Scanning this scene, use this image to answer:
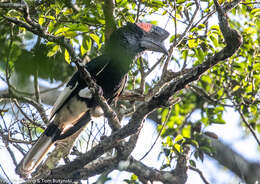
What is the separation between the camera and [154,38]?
3.93m

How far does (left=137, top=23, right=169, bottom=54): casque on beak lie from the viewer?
385cm

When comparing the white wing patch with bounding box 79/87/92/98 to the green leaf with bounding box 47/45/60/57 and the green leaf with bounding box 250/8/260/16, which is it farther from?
the green leaf with bounding box 250/8/260/16

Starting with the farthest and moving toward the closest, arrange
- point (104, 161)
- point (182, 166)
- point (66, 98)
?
point (66, 98) → point (182, 166) → point (104, 161)

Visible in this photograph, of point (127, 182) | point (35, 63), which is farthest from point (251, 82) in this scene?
point (35, 63)

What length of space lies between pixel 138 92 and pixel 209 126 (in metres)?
1.01

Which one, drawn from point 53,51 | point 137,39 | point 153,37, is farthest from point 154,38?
point 53,51

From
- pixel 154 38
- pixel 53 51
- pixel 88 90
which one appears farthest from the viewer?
pixel 154 38

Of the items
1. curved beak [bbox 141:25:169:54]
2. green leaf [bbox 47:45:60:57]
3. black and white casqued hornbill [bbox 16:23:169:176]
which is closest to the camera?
green leaf [bbox 47:45:60:57]

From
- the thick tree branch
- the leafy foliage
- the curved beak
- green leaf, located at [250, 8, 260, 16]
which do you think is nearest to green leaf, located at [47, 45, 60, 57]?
the leafy foliage

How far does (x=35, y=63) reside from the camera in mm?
1147

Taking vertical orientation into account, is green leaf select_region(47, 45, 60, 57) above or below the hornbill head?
below

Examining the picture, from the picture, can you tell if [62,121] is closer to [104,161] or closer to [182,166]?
[104,161]

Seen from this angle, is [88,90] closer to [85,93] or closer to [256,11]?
[85,93]

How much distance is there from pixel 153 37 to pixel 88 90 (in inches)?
44.8
